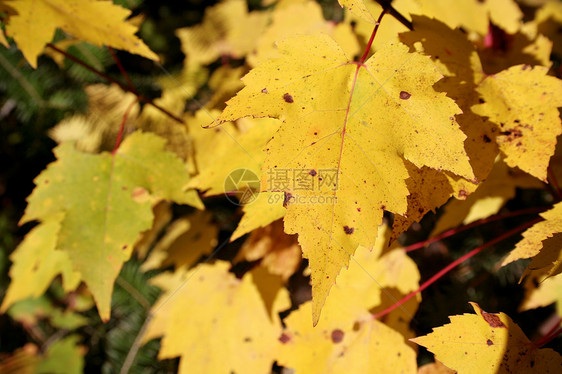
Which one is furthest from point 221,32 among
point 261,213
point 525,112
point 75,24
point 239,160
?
point 525,112

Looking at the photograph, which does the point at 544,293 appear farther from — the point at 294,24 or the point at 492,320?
the point at 294,24

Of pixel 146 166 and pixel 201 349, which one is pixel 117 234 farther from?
pixel 201 349

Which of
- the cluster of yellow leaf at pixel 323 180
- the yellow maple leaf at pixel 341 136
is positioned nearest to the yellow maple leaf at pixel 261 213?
the cluster of yellow leaf at pixel 323 180

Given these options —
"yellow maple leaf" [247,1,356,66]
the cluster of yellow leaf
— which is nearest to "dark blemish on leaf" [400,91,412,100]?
the cluster of yellow leaf

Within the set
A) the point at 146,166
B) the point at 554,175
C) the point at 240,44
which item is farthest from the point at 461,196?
the point at 240,44

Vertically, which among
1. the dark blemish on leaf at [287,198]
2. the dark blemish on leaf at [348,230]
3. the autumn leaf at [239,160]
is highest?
the dark blemish on leaf at [287,198]

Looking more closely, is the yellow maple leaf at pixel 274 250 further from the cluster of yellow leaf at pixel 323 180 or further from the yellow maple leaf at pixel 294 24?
the yellow maple leaf at pixel 294 24

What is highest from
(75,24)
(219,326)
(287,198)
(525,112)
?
(75,24)
